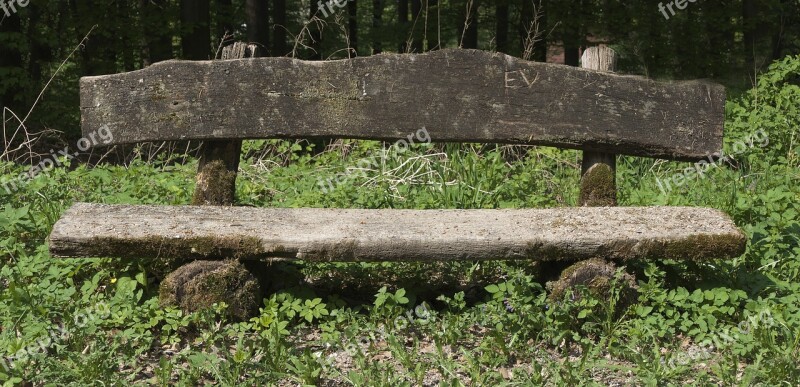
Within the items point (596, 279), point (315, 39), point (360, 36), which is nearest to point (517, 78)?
point (596, 279)

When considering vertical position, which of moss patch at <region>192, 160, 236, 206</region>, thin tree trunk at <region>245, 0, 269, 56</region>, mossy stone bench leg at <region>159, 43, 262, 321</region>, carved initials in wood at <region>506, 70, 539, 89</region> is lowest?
mossy stone bench leg at <region>159, 43, 262, 321</region>

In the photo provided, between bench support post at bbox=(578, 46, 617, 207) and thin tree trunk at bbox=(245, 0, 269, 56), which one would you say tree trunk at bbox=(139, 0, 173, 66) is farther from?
bench support post at bbox=(578, 46, 617, 207)

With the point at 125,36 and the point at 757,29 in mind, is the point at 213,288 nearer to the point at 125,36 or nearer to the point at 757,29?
the point at 125,36

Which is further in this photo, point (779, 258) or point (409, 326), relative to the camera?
point (779, 258)

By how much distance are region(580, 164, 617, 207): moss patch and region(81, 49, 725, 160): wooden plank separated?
0.55ft

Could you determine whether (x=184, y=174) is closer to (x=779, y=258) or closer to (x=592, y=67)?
(x=592, y=67)

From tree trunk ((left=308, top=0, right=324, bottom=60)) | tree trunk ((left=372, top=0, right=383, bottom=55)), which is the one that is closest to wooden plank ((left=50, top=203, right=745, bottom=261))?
tree trunk ((left=308, top=0, right=324, bottom=60))

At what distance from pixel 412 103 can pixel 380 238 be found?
2.57 feet

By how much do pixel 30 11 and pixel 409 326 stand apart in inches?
363

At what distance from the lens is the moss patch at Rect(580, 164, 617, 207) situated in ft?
15.0

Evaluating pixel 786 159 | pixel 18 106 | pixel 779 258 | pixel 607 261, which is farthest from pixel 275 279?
pixel 18 106

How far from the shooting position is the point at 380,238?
155 inches

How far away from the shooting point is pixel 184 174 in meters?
6.36

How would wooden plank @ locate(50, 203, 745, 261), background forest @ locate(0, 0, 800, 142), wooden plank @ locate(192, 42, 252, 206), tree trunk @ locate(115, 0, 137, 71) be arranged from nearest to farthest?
wooden plank @ locate(50, 203, 745, 261) → wooden plank @ locate(192, 42, 252, 206) → background forest @ locate(0, 0, 800, 142) → tree trunk @ locate(115, 0, 137, 71)
